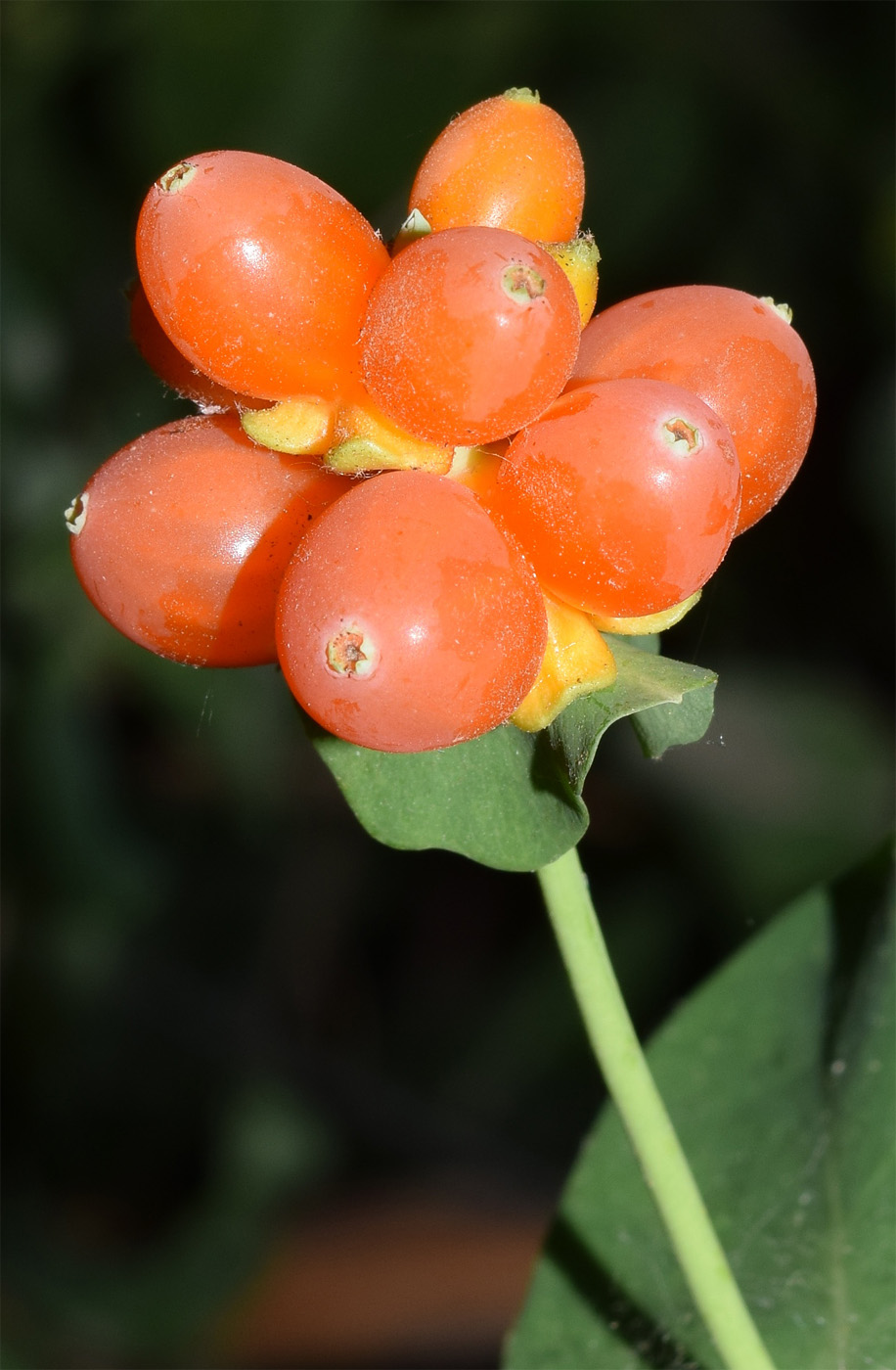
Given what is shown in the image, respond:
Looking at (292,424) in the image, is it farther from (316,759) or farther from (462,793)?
(316,759)

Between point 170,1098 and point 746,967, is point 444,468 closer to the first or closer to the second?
point 746,967

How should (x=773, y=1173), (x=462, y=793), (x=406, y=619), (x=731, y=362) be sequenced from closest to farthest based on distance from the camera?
(x=406, y=619) → (x=731, y=362) → (x=462, y=793) → (x=773, y=1173)

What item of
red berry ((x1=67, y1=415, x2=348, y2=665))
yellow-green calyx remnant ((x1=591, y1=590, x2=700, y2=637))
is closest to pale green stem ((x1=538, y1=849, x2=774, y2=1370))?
yellow-green calyx remnant ((x1=591, y1=590, x2=700, y2=637))

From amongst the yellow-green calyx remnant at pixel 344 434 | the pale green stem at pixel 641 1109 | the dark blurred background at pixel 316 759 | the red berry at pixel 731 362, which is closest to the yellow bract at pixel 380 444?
the yellow-green calyx remnant at pixel 344 434

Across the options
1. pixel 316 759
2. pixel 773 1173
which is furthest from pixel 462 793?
pixel 316 759

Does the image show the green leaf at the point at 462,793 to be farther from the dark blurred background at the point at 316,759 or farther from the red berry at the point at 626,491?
the dark blurred background at the point at 316,759
